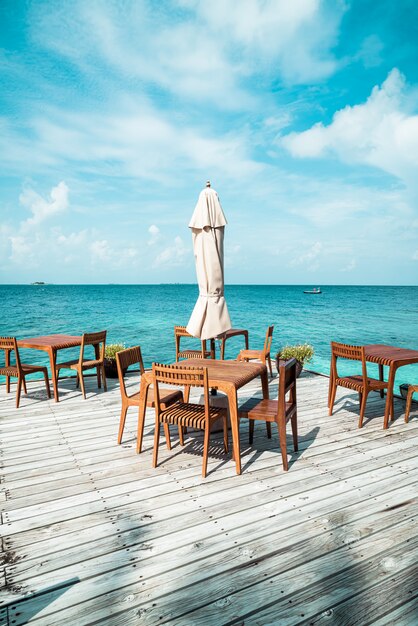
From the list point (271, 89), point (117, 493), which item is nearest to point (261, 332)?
point (271, 89)

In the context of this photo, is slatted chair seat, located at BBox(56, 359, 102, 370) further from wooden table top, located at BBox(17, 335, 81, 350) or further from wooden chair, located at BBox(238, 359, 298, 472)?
wooden chair, located at BBox(238, 359, 298, 472)

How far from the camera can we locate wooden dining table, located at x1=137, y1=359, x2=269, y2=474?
332 cm

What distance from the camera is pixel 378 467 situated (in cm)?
346

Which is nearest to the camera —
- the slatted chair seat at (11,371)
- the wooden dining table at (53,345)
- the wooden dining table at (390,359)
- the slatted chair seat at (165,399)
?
the slatted chair seat at (165,399)

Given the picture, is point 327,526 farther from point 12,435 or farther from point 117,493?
point 12,435

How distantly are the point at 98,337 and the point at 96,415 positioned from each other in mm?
1534

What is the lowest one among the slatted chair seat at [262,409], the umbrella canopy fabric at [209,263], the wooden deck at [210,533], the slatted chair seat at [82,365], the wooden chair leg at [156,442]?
the wooden deck at [210,533]

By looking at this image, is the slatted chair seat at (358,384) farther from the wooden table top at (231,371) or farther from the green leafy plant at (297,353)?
the green leafy plant at (297,353)

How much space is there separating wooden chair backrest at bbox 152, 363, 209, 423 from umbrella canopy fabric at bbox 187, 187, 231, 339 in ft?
3.95

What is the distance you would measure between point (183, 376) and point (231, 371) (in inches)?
30.6

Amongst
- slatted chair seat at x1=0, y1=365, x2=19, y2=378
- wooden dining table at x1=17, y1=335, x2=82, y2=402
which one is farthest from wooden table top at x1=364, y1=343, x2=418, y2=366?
slatted chair seat at x1=0, y1=365, x2=19, y2=378

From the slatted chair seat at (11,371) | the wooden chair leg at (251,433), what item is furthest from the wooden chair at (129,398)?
the slatted chair seat at (11,371)

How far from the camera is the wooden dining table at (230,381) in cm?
332

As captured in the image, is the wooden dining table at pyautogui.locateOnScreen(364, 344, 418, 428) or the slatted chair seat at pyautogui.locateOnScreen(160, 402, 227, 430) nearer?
the slatted chair seat at pyautogui.locateOnScreen(160, 402, 227, 430)
